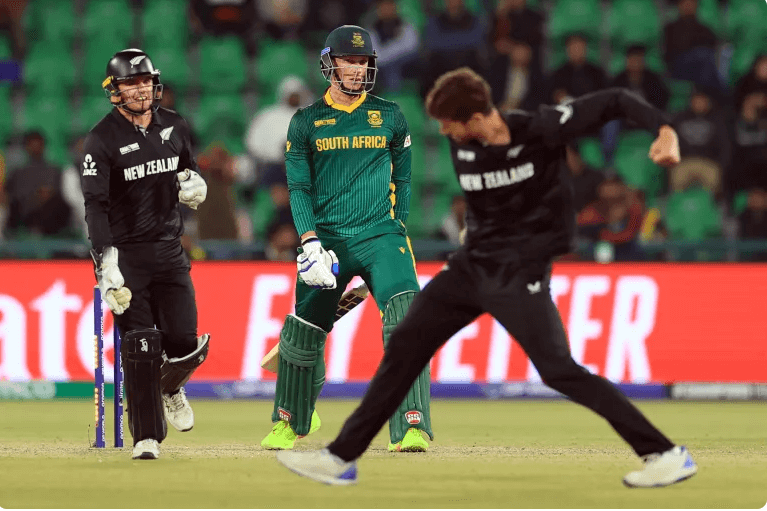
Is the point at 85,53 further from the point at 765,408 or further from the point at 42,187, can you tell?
the point at 765,408

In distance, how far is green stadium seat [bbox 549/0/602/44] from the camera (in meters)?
18.0

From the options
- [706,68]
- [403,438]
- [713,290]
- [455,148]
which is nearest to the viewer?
[455,148]

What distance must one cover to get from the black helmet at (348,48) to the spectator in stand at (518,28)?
7.82 metres

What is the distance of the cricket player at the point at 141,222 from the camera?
29.0 ft

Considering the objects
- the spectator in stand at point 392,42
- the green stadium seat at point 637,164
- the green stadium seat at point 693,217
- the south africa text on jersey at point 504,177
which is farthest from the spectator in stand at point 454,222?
the south africa text on jersey at point 504,177

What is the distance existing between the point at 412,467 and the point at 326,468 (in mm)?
1081

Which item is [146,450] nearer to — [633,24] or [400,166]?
[400,166]

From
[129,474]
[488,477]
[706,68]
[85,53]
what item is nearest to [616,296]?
[706,68]

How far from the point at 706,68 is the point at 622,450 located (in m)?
8.57

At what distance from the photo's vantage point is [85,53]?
18.4m

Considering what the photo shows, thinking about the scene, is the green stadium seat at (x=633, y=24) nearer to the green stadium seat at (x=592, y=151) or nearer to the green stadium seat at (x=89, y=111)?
the green stadium seat at (x=592, y=151)

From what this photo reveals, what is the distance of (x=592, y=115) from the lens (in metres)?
7.21

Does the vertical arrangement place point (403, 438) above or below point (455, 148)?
below

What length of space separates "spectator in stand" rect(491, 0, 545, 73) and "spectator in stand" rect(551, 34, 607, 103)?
2.09ft
